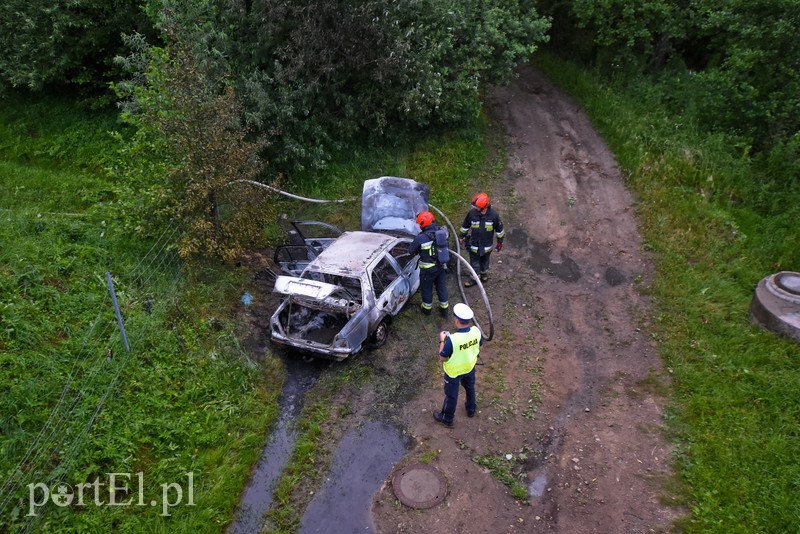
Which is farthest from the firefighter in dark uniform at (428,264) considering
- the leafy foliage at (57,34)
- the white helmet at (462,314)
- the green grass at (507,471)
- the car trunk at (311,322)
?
the leafy foliage at (57,34)

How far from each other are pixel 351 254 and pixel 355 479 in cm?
350

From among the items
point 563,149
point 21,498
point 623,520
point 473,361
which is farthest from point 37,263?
point 563,149

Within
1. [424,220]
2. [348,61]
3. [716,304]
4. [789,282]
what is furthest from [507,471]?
[348,61]

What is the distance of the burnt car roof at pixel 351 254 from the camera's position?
342 inches

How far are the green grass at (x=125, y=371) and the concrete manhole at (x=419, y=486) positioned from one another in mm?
1996

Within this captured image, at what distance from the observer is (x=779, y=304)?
29.6 ft

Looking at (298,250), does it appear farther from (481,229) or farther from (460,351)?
(460,351)

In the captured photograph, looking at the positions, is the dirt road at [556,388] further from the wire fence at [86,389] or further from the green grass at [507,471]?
the wire fence at [86,389]

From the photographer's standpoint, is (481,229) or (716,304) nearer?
(716,304)

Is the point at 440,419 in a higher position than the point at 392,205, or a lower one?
lower

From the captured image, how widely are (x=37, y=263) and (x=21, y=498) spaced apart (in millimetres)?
4457

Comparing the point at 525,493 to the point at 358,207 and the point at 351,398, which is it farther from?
the point at 358,207

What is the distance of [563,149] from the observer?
14797 mm

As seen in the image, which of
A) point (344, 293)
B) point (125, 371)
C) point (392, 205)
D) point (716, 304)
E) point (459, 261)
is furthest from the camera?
point (392, 205)
